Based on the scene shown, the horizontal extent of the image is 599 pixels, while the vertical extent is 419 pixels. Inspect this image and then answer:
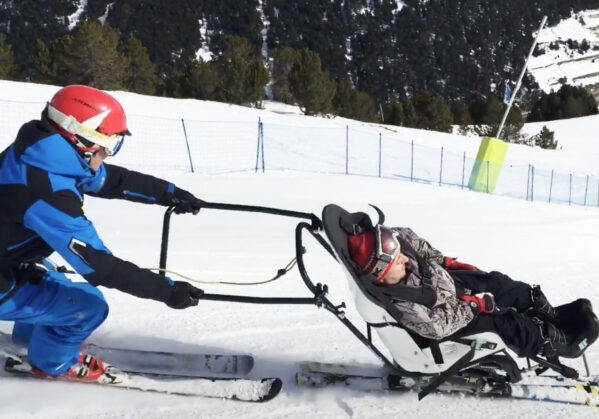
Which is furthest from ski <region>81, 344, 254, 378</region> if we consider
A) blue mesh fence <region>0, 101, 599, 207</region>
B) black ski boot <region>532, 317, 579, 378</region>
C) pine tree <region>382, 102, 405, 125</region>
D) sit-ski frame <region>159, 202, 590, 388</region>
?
pine tree <region>382, 102, 405, 125</region>

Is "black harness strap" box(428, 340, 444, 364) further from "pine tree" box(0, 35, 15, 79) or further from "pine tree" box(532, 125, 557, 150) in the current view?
"pine tree" box(532, 125, 557, 150)

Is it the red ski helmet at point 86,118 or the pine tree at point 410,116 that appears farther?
the pine tree at point 410,116

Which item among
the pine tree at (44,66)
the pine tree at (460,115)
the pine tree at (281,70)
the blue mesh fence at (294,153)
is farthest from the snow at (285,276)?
the pine tree at (460,115)

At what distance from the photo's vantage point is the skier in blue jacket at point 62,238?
107 inches

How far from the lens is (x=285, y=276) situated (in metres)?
6.01

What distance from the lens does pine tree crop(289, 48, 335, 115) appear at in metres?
35.6

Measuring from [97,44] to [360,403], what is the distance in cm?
3206

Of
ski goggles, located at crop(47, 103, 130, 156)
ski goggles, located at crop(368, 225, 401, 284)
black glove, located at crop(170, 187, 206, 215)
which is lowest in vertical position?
ski goggles, located at crop(368, 225, 401, 284)

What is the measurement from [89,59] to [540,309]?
3217 cm


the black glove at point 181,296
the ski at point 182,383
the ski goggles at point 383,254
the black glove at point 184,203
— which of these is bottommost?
the ski at point 182,383

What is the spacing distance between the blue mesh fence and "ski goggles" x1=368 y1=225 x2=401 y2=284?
12.7 m

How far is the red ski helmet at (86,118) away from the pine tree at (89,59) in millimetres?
30143

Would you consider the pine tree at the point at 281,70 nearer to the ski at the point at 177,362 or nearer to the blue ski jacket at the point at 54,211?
the ski at the point at 177,362

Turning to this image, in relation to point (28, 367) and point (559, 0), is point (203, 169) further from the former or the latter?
point (559, 0)
